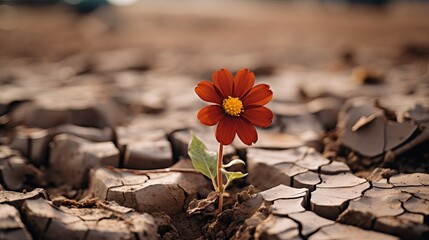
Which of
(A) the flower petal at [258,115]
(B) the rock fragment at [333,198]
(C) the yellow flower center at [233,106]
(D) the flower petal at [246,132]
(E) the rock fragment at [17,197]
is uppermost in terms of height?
(C) the yellow flower center at [233,106]

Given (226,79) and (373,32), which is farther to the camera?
(373,32)

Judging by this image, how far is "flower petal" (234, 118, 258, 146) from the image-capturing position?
1.88 meters

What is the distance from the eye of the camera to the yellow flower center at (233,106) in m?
1.88

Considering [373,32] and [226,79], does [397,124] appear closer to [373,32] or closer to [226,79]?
[226,79]

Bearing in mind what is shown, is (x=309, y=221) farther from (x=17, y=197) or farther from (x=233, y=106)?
(x=17, y=197)

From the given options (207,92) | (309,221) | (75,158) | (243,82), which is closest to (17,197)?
(75,158)

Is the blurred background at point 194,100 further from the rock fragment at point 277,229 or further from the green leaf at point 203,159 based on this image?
the rock fragment at point 277,229

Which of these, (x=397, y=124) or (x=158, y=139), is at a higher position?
(x=397, y=124)

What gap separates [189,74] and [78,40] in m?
4.48

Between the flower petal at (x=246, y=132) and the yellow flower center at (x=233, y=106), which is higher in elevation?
the yellow flower center at (x=233, y=106)

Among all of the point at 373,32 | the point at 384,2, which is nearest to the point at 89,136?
the point at 373,32

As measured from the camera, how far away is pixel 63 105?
3.29 metres

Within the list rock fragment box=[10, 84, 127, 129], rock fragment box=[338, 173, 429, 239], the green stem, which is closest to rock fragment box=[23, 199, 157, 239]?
the green stem

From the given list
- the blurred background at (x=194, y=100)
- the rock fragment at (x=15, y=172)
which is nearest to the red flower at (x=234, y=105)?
the blurred background at (x=194, y=100)
